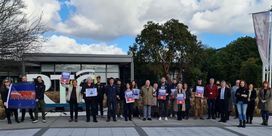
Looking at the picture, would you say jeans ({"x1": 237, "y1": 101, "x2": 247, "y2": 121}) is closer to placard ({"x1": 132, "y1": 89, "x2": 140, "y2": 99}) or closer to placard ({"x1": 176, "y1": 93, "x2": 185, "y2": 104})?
placard ({"x1": 176, "y1": 93, "x2": 185, "y2": 104})

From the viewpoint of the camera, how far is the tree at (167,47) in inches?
2411

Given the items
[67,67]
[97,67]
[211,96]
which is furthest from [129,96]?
[97,67]

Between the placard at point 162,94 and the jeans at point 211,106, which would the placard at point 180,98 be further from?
the jeans at point 211,106

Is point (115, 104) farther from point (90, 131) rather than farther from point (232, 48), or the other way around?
point (232, 48)

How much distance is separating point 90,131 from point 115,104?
3804 millimetres

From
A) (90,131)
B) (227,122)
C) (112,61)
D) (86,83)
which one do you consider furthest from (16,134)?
(112,61)

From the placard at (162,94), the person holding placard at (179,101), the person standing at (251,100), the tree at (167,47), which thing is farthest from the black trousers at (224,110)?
the tree at (167,47)

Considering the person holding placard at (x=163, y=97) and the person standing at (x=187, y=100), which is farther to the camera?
the person standing at (x=187, y=100)

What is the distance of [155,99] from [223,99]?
2.88 metres

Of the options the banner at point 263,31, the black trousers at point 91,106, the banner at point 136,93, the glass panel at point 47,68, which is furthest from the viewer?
the glass panel at point 47,68

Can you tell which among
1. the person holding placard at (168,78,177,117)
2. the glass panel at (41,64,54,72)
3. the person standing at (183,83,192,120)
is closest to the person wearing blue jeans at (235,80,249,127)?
the person standing at (183,83,192,120)

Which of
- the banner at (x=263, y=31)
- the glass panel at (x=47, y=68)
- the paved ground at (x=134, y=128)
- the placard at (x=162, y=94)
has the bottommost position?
the paved ground at (x=134, y=128)

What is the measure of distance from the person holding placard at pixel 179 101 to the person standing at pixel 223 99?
1.54 meters

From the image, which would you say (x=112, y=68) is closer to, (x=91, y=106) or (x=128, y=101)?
(x=128, y=101)
